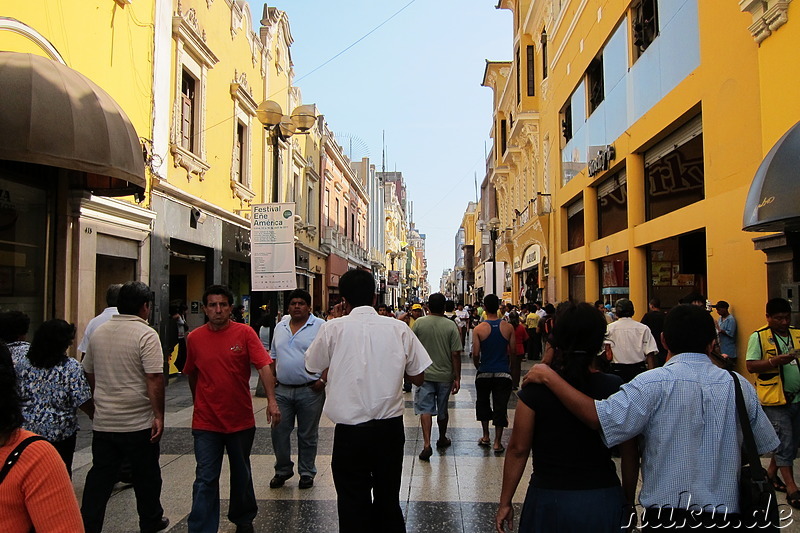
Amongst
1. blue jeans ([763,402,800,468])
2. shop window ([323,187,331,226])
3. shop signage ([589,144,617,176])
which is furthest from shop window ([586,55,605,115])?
shop window ([323,187,331,226])

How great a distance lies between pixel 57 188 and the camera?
9477mm

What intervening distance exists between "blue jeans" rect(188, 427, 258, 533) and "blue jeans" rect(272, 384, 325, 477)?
0.99 metres

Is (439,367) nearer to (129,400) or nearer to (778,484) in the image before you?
(778,484)

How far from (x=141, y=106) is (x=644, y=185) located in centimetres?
1088

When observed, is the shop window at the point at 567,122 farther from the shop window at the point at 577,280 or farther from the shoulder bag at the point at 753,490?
the shoulder bag at the point at 753,490

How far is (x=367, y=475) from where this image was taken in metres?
3.55

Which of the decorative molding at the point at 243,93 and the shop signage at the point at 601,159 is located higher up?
the decorative molding at the point at 243,93

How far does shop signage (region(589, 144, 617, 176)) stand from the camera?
14.4 m

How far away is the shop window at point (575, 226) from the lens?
18.8 m

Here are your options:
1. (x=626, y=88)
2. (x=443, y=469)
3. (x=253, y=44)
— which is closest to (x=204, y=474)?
(x=443, y=469)

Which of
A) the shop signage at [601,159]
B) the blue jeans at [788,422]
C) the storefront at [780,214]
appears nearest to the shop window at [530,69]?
the shop signage at [601,159]

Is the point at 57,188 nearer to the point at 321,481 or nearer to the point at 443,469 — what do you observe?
the point at 321,481

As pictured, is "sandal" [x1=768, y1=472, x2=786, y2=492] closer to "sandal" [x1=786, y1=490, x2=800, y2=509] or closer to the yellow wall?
"sandal" [x1=786, y1=490, x2=800, y2=509]

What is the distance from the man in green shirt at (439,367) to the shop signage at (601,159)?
29.8ft
